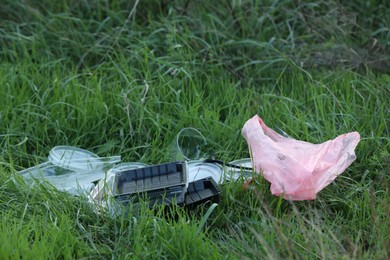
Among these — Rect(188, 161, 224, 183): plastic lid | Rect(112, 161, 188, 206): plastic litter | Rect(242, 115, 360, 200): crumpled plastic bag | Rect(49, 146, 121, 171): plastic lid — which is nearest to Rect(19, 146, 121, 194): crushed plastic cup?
Rect(49, 146, 121, 171): plastic lid

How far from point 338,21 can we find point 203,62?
0.92 metres

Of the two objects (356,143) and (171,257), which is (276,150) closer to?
(356,143)

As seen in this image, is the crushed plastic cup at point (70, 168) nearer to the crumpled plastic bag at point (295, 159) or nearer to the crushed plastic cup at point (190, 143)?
the crushed plastic cup at point (190, 143)

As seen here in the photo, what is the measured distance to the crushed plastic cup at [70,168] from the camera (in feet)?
12.5

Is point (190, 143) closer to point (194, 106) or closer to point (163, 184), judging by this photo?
point (194, 106)

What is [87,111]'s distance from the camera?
13.8 feet

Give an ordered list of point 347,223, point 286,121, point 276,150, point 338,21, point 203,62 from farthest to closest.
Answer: point 338,21, point 203,62, point 286,121, point 276,150, point 347,223

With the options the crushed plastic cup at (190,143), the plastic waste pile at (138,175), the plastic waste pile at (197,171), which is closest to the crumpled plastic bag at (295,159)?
the plastic waste pile at (197,171)

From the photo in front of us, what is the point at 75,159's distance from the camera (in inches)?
155

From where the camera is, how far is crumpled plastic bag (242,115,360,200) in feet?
11.3

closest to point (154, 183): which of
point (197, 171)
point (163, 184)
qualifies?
point (163, 184)

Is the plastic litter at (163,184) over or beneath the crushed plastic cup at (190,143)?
over

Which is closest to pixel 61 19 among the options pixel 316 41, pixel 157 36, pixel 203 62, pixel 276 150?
pixel 157 36

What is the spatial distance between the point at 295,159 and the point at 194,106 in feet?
2.77
